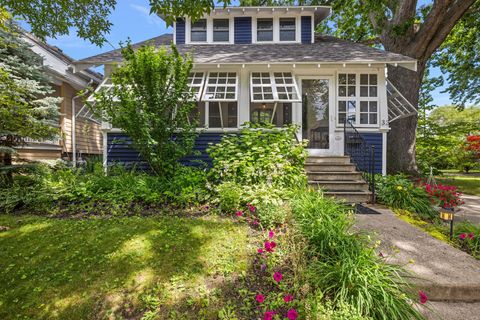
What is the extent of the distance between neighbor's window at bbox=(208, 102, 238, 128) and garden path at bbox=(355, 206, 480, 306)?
4.61 meters

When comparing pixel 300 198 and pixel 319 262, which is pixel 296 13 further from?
pixel 319 262

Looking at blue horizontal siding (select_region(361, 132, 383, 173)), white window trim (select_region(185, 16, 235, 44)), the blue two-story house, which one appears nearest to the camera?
the blue two-story house

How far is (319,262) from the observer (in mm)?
2371

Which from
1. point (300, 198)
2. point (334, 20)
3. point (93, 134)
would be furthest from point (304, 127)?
point (93, 134)

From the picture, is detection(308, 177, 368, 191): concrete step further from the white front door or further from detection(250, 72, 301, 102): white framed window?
detection(250, 72, 301, 102): white framed window

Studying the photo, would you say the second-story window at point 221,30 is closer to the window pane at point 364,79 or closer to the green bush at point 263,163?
the window pane at point 364,79

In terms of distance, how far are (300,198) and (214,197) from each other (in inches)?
69.2

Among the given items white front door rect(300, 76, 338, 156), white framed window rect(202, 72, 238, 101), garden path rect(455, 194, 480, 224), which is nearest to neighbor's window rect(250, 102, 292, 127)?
white front door rect(300, 76, 338, 156)

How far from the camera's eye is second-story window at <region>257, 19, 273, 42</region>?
8547 mm

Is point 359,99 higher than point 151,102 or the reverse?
higher

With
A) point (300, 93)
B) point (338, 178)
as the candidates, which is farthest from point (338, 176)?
point (300, 93)

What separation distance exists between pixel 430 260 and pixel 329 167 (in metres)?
3.30

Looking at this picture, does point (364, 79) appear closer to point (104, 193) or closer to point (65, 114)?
point (104, 193)

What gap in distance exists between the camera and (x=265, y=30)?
8562 mm
